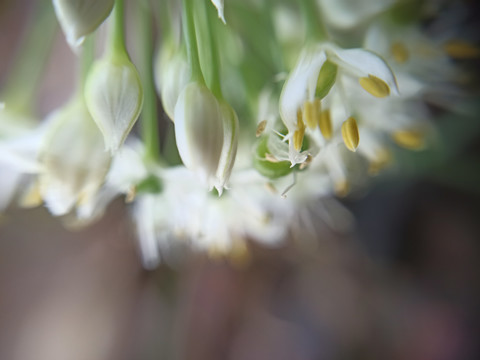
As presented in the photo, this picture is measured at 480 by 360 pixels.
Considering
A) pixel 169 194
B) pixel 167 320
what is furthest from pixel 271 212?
pixel 167 320

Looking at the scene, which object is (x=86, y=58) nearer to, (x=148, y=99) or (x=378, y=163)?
(x=148, y=99)

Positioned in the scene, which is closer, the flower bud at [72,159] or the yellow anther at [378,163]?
the flower bud at [72,159]

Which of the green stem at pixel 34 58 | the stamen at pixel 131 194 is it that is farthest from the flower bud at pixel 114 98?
the green stem at pixel 34 58

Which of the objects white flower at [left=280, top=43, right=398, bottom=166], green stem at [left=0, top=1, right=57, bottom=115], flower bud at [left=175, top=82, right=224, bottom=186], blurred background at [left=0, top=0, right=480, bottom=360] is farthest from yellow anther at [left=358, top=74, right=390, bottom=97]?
blurred background at [left=0, top=0, right=480, bottom=360]

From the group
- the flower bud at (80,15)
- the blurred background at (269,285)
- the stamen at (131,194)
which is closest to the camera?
the flower bud at (80,15)

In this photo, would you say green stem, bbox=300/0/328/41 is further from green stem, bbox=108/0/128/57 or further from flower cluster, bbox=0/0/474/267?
green stem, bbox=108/0/128/57

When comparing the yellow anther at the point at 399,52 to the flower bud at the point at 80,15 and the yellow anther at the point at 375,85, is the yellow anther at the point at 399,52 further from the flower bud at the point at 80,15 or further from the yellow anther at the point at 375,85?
the flower bud at the point at 80,15
